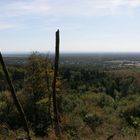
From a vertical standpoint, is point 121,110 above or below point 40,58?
below

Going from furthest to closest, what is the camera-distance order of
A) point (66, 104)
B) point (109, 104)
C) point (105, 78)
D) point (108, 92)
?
point (105, 78)
point (108, 92)
point (109, 104)
point (66, 104)

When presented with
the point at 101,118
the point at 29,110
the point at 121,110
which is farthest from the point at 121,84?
the point at 29,110

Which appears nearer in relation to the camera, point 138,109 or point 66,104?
point 66,104

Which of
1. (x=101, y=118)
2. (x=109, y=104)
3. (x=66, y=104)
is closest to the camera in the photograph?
(x=101, y=118)

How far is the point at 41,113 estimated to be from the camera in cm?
3612

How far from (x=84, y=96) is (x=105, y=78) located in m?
26.1

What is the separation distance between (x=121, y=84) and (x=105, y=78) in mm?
6382

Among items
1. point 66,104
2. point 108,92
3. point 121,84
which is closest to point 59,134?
point 66,104

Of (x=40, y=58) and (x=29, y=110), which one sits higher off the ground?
(x=40, y=58)

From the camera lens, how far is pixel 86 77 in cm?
8800

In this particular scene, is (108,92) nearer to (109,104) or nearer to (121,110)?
(109,104)

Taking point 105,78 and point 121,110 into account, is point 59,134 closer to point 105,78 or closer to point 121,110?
point 121,110

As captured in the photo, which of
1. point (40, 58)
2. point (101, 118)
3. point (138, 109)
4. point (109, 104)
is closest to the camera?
point (40, 58)

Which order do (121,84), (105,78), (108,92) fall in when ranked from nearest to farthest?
1. (108,92)
2. (121,84)
3. (105,78)
